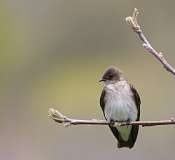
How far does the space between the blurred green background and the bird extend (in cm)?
807

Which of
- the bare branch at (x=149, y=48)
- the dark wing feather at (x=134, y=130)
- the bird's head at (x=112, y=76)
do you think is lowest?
the bare branch at (x=149, y=48)

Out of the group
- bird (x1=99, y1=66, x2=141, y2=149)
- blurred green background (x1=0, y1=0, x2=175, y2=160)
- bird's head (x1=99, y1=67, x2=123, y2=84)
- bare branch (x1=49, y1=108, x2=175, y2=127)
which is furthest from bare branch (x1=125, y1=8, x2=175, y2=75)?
blurred green background (x1=0, y1=0, x2=175, y2=160)

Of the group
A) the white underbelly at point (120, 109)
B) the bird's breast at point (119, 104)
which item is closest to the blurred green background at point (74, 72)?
the bird's breast at point (119, 104)

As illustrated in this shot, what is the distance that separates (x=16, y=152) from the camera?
1945 centimetres

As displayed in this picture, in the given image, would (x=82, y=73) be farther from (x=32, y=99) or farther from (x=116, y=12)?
(x=116, y=12)

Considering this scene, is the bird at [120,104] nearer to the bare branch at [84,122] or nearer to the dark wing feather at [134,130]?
the dark wing feather at [134,130]

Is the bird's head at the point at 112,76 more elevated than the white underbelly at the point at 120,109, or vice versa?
the bird's head at the point at 112,76

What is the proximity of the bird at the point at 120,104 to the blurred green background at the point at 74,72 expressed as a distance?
8.07 meters

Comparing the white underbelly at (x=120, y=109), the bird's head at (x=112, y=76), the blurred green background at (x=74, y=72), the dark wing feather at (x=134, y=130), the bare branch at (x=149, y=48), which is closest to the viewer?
the bare branch at (x=149, y=48)

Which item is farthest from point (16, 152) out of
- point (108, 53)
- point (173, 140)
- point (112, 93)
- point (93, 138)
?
point (112, 93)

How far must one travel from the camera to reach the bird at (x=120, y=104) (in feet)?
26.7

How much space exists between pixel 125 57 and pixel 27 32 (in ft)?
18.1

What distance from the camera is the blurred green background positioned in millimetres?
19094

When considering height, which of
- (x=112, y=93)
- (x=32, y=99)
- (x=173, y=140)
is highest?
(x=32, y=99)
